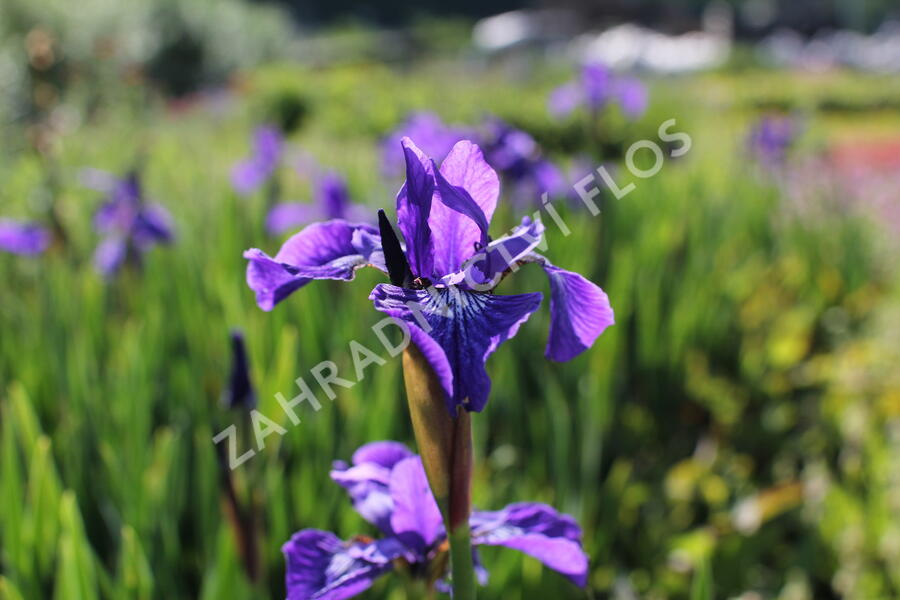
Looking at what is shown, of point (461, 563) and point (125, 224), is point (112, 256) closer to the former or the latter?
point (125, 224)

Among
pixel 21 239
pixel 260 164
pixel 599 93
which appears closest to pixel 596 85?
pixel 599 93

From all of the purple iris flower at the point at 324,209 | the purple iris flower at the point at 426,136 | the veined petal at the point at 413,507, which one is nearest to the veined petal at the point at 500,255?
the veined petal at the point at 413,507

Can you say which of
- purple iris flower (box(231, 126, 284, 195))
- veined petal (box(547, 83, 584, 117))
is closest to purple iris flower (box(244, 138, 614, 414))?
purple iris flower (box(231, 126, 284, 195))

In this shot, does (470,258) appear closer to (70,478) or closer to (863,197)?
(70,478)

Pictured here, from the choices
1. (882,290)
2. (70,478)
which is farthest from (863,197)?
(70,478)

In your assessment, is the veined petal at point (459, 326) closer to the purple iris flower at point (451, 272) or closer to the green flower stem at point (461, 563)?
the purple iris flower at point (451, 272)
